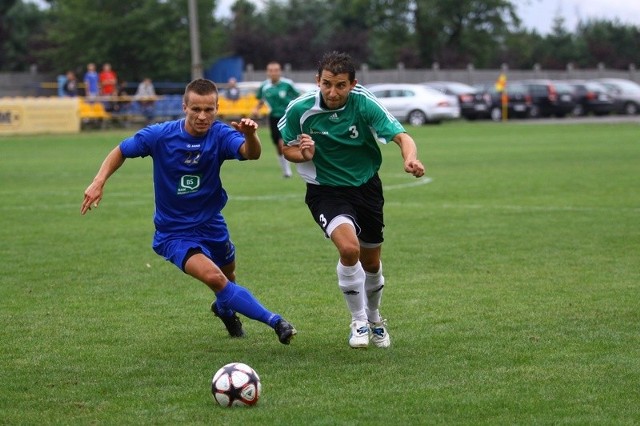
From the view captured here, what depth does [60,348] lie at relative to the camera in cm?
704

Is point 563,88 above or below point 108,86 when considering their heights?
below

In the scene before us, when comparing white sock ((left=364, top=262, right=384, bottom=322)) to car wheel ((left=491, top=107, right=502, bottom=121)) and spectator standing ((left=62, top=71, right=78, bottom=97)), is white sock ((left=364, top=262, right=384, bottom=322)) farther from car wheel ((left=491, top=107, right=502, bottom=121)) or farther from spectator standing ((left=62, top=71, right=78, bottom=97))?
car wheel ((left=491, top=107, right=502, bottom=121))

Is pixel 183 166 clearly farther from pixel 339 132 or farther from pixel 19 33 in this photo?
pixel 19 33

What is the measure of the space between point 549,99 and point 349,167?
40.8 metres

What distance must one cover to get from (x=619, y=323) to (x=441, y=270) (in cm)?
265

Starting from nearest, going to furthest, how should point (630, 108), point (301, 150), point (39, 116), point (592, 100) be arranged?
point (301, 150) → point (39, 116) → point (592, 100) → point (630, 108)

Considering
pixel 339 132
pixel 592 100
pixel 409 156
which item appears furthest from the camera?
pixel 592 100

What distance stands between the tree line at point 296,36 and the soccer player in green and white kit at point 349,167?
48.1 metres

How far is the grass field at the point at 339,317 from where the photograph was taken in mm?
5586

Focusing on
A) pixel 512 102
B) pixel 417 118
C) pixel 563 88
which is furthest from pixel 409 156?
pixel 563 88

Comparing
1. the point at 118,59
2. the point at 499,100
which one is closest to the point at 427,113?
the point at 499,100

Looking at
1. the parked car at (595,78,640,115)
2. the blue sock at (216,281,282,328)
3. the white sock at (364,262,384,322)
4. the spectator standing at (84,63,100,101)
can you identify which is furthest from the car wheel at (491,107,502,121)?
the blue sock at (216,281,282,328)

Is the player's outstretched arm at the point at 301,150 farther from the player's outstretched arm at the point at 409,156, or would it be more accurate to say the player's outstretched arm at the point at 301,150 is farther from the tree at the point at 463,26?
the tree at the point at 463,26

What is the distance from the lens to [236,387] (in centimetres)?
553
